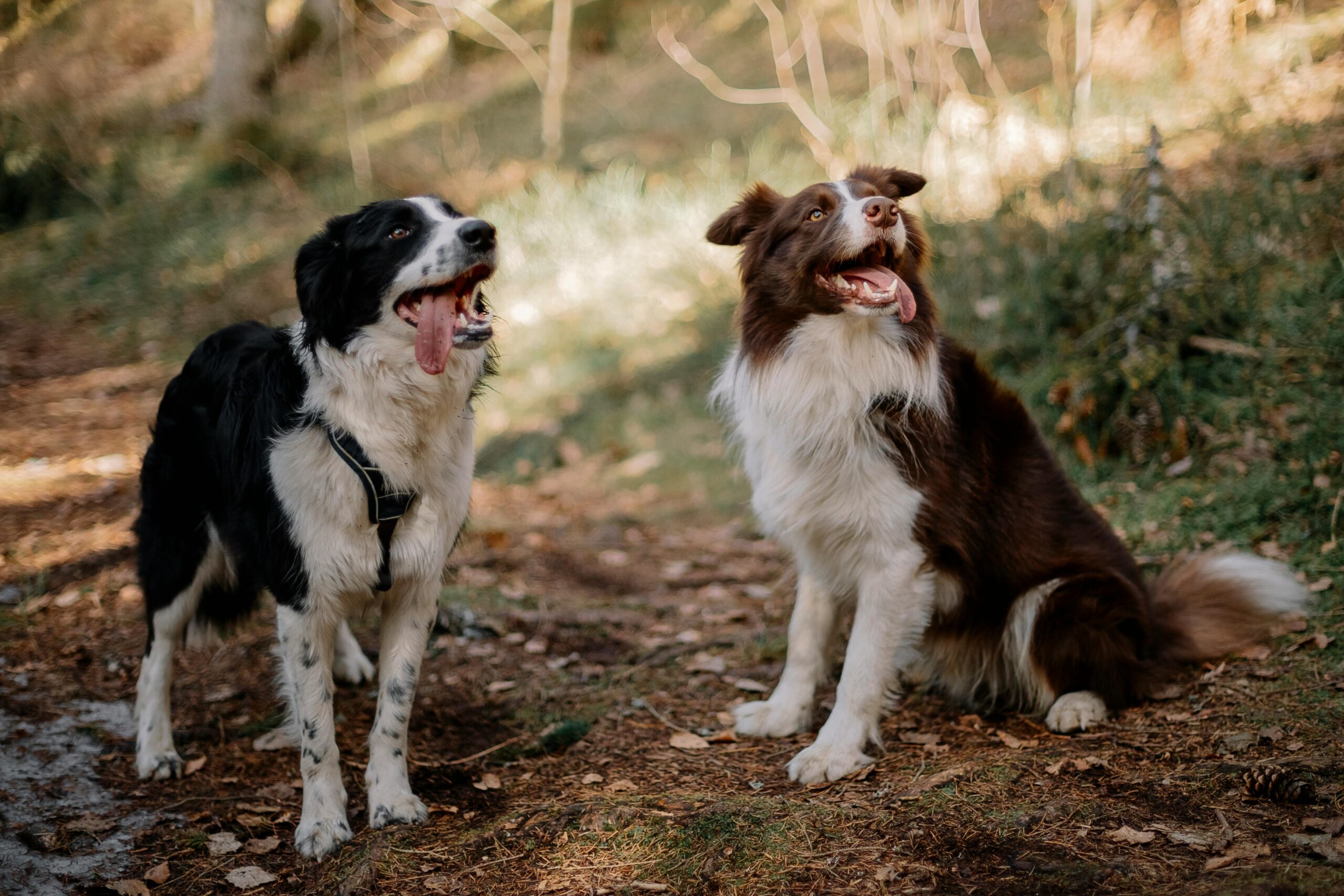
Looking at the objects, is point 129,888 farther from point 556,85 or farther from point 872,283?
point 556,85

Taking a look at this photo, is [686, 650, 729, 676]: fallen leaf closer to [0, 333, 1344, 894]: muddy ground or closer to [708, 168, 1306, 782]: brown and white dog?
[0, 333, 1344, 894]: muddy ground

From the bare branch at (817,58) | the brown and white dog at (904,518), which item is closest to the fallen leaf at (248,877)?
the brown and white dog at (904,518)

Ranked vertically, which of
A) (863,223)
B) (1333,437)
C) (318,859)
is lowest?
(318,859)

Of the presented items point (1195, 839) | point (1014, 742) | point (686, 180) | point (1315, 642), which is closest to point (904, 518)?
point (1014, 742)

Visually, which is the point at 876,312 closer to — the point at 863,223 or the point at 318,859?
the point at 863,223

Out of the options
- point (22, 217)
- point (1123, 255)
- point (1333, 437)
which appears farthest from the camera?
point (22, 217)

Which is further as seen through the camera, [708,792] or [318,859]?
[708,792]

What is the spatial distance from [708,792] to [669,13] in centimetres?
1693

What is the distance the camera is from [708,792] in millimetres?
3096

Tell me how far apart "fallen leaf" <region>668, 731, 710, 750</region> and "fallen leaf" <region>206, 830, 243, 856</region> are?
1.42 m

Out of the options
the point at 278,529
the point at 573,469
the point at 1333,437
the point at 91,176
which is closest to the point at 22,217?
the point at 91,176

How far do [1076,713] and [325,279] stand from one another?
281cm

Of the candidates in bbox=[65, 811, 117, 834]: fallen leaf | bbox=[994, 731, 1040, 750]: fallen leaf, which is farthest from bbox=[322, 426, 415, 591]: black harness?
bbox=[994, 731, 1040, 750]: fallen leaf

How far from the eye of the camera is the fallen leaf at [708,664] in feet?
13.9
